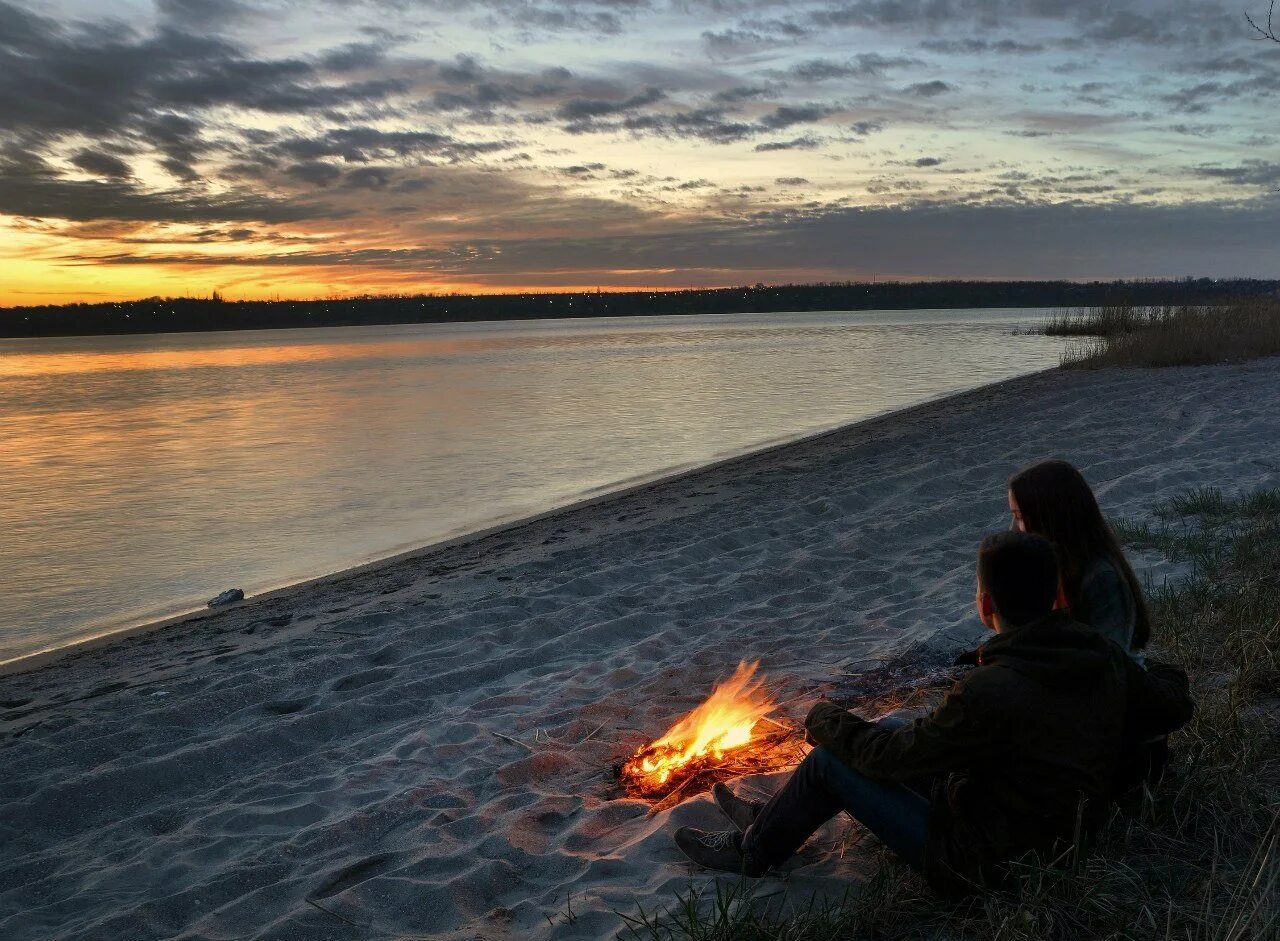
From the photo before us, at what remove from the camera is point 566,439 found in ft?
77.5

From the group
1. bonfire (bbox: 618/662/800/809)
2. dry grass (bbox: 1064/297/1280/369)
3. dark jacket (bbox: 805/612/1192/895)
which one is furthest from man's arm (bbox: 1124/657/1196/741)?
dry grass (bbox: 1064/297/1280/369)

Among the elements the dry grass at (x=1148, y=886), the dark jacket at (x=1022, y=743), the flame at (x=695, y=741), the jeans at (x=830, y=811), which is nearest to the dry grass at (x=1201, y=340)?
the dry grass at (x=1148, y=886)

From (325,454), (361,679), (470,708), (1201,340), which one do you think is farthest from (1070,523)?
(1201,340)

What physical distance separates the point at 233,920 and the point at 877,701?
331cm

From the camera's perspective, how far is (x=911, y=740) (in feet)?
10.3

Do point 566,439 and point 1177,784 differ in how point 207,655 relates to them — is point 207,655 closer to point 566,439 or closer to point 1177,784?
point 1177,784

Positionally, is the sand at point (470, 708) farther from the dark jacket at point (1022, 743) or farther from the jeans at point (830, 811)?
the dark jacket at point (1022, 743)

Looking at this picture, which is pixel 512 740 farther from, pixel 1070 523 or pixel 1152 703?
pixel 1152 703

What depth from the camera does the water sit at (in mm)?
12578

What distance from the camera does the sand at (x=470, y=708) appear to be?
388 cm

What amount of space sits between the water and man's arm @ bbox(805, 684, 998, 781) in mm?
8921

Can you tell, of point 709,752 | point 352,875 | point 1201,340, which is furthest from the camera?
point 1201,340

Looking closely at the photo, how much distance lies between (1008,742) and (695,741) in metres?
2.11

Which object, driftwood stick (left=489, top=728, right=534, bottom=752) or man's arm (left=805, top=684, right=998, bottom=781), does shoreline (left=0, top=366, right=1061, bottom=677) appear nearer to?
driftwood stick (left=489, top=728, right=534, bottom=752)
